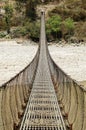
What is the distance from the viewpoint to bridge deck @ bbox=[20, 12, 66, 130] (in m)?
9.16

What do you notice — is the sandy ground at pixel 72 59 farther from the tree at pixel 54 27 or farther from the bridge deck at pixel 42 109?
the bridge deck at pixel 42 109

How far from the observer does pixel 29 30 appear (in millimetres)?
39969

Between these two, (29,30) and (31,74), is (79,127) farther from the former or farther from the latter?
(29,30)

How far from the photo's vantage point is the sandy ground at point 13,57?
2386cm

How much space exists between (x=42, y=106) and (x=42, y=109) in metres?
0.22

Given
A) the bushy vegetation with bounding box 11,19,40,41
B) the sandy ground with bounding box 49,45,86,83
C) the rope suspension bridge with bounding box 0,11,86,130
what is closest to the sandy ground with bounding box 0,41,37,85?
the bushy vegetation with bounding box 11,19,40,41

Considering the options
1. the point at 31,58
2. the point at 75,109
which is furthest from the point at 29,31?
the point at 75,109

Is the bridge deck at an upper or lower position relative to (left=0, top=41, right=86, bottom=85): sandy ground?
upper

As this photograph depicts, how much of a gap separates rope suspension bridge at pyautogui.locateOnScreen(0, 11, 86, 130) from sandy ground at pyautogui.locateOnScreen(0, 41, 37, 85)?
8983 mm

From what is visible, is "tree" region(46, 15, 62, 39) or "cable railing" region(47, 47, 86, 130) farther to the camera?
"tree" region(46, 15, 62, 39)

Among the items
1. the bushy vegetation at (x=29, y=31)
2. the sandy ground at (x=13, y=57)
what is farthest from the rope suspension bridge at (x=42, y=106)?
the bushy vegetation at (x=29, y=31)

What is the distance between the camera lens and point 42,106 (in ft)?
35.9

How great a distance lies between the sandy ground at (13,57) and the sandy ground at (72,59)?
171 centimetres

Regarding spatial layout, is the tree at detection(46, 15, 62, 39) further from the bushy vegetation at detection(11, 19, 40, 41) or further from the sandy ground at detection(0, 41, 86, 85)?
the sandy ground at detection(0, 41, 86, 85)
